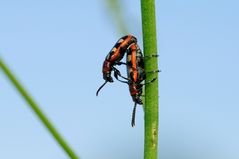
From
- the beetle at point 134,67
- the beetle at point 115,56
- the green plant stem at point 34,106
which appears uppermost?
the beetle at point 115,56

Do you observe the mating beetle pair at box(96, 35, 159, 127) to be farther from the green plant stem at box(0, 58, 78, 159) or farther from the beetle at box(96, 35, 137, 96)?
the green plant stem at box(0, 58, 78, 159)

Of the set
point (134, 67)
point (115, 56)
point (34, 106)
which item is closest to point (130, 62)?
point (134, 67)

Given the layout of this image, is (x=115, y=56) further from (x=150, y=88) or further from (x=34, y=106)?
(x=34, y=106)

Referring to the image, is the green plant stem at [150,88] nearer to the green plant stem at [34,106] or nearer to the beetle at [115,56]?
the green plant stem at [34,106]

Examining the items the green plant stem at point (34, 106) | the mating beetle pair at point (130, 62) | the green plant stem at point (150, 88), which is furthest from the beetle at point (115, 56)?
the green plant stem at point (34, 106)

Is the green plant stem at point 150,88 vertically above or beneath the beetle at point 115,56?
beneath

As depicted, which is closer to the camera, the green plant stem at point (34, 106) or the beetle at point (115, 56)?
the green plant stem at point (34, 106)

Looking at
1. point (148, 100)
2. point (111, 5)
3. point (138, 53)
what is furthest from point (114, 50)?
point (148, 100)
